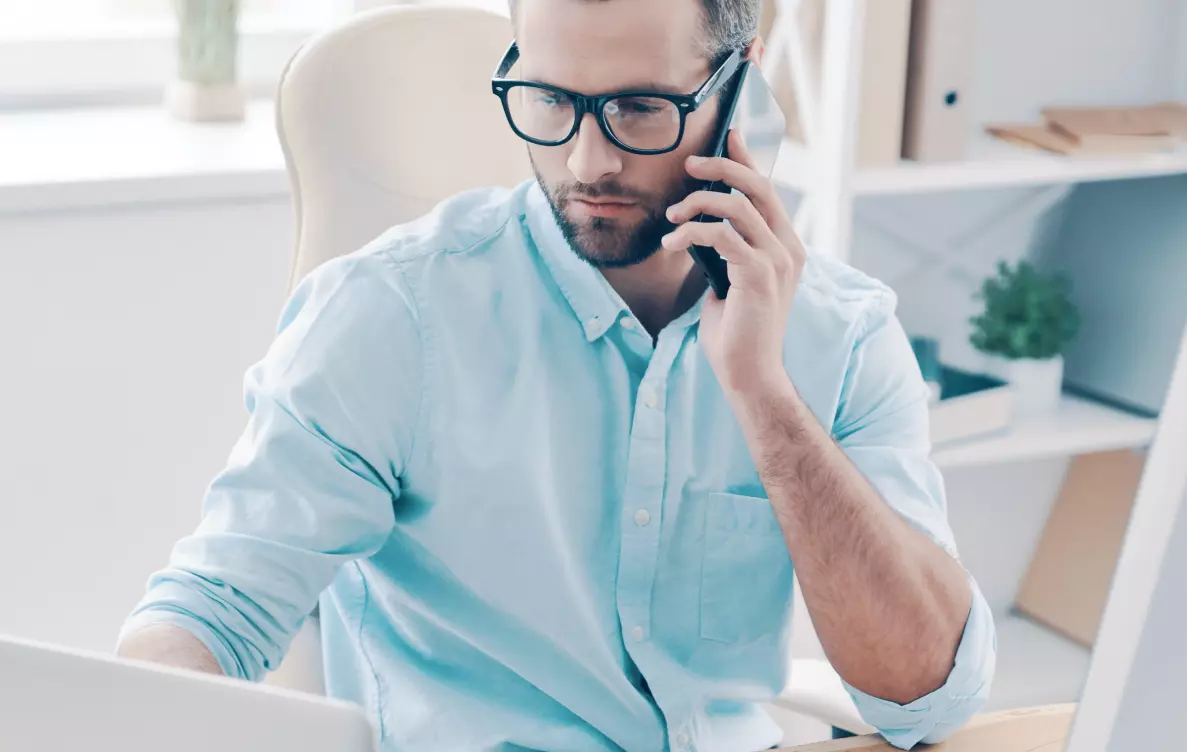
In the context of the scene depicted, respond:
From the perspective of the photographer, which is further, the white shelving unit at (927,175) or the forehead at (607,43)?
the white shelving unit at (927,175)

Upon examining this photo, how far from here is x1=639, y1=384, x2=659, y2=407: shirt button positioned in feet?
3.45

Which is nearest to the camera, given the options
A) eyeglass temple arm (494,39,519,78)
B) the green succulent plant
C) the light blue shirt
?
the light blue shirt

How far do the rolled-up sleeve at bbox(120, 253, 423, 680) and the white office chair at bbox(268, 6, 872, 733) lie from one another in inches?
7.0

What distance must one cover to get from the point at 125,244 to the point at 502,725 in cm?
96

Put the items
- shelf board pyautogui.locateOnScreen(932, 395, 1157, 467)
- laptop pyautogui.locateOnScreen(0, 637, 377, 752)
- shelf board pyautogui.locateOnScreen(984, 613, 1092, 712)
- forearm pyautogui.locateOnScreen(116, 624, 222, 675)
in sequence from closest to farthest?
laptop pyautogui.locateOnScreen(0, 637, 377, 752) → forearm pyautogui.locateOnScreen(116, 624, 222, 675) → shelf board pyautogui.locateOnScreen(932, 395, 1157, 467) → shelf board pyautogui.locateOnScreen(984, 613, 1092, 712)

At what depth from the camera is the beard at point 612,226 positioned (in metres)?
1.04

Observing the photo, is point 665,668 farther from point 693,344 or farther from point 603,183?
point 603,183

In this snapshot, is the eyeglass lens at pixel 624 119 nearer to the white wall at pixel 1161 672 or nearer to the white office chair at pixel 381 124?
the white office chair at pixel 381 124

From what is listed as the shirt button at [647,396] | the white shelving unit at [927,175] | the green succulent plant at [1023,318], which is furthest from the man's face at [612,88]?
the green succulent plant at [1023,318]

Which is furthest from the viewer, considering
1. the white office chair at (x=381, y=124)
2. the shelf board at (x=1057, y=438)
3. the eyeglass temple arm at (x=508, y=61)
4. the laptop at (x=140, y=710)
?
the shelf board at (x=1057, y=438)

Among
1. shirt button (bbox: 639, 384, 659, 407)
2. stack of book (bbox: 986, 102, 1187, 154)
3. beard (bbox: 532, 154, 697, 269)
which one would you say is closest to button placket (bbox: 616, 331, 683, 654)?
shirt button (bbox: 639, 384, 659, 407)

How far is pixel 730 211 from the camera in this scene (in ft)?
3.34

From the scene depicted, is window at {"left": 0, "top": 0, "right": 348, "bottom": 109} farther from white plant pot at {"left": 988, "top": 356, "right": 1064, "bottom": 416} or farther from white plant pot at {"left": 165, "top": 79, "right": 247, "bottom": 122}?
white plant pot at {"left": 988, "top": 356, "right": 1064, "bottom": 416}

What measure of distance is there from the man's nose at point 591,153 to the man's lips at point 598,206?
0.07 ft
